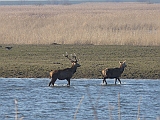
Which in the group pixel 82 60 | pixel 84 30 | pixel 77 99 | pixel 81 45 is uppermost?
pixel 77 99

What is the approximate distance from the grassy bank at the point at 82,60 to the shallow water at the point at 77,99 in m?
0.97

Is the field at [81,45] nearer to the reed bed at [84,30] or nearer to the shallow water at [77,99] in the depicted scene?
the reed bed at [84,30]

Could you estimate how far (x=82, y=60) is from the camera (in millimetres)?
21688

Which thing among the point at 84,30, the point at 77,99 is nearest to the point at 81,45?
the point at 84,30

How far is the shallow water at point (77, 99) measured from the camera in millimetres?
12086

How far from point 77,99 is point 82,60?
745 centimetres

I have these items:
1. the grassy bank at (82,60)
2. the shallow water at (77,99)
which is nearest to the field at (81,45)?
the grassy bank at (82,60)

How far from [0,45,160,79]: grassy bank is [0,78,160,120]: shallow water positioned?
0.97 metres

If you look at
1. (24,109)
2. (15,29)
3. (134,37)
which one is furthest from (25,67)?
(15,29)

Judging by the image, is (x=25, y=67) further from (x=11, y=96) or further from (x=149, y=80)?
(x=11, y=96)

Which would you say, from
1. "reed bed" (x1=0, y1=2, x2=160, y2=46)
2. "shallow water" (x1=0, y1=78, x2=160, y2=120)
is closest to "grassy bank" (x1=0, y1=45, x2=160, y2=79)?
"shallow water" (x1=0, y1=78, x2=160, y2=120)

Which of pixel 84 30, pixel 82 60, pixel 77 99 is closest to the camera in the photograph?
pixel 77 99

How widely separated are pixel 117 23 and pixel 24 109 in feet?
75.2

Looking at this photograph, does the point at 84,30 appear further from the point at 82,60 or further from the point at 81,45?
the point at 82,60
